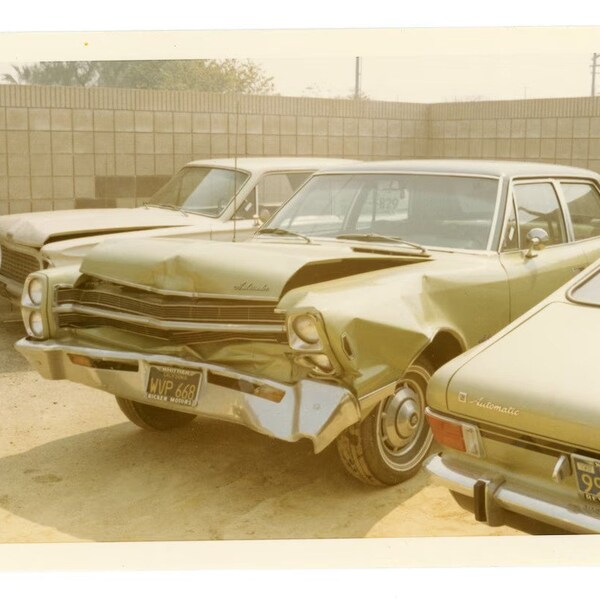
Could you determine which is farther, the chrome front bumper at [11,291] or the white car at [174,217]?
the chrome front bumper at [11,291]

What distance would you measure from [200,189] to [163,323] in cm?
256

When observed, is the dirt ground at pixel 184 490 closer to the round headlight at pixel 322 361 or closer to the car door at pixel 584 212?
the round headlight at pixel 322 361

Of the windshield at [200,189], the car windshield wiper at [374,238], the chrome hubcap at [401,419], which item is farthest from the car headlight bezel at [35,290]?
the windshield at [200,189]

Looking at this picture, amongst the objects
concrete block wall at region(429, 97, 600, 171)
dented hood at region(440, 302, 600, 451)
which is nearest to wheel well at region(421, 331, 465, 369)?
dented hood at region(440, 302, 600, 451)

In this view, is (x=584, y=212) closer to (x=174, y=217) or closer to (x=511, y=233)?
(x=511, y=233)

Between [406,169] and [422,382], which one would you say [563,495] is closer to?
[422,382]

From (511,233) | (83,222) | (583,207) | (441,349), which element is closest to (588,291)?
(441,349)

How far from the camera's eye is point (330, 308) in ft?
11.0

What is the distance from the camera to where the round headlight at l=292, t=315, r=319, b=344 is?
338 centimetres

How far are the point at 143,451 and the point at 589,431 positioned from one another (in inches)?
90.8

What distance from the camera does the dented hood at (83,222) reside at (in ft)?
18.8

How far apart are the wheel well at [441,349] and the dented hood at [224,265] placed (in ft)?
1.29

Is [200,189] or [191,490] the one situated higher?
[200,189]

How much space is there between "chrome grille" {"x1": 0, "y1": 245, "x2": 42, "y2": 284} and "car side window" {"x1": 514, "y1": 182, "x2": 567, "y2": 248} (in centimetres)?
308
